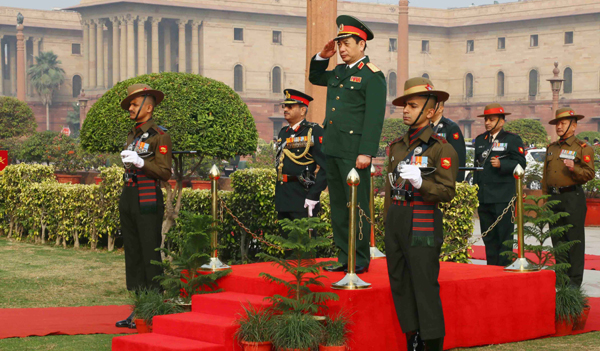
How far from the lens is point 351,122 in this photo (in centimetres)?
599

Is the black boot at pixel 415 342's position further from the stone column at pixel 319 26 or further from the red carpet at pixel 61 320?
the stone column at pixel 319 26

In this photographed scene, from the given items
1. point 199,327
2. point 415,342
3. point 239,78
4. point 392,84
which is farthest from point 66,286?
point 392,84

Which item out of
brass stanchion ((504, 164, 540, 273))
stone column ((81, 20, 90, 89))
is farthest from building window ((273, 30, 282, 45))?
brass stanchion ((504, 164, 540, 273))

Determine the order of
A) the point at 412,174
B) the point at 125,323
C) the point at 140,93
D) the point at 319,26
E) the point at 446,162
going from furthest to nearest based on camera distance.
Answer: the point at 319,26 < the point at 140,93 < the point at 125,323 < the point at 446,162 < the point at 412,174

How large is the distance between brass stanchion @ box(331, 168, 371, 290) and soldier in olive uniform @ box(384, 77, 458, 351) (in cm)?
25

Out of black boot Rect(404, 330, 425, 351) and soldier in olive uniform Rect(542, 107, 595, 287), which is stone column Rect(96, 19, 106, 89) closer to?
soldier in olive uniform Rect(542, 107, 595, 287)

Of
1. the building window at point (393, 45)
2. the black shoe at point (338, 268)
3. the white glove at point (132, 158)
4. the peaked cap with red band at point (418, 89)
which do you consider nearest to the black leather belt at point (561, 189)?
the black shoe at point (338, 268)

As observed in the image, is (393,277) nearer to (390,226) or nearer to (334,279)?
(390,226)

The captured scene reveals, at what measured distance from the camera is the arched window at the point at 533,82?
68000mm

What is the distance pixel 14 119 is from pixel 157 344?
3322cm

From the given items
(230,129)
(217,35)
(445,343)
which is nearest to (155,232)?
(445,343)

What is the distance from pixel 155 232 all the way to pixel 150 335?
1127mm

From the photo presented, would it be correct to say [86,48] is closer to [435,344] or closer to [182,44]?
[182,44]

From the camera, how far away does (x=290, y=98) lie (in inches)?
294
